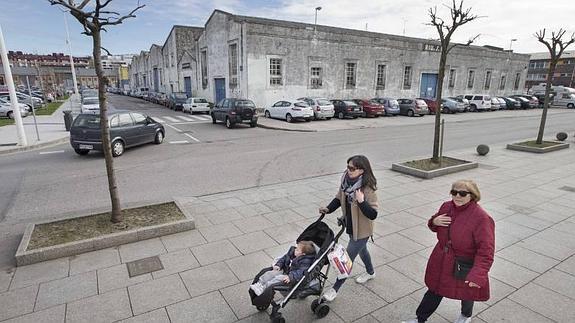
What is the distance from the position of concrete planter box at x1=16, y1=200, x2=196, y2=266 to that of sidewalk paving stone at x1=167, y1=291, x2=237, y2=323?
1.85 metres

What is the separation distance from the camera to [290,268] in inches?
132

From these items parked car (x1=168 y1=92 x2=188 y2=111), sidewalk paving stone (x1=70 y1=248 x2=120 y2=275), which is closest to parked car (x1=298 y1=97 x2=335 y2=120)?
parked car (x1=168 y1=92 x2=188 y2=111)

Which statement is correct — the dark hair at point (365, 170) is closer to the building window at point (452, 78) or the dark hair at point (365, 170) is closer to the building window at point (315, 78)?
the building window at point (315, 78)

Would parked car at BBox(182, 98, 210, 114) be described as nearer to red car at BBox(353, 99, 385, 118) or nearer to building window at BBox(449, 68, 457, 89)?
red car at BBox(353, 99, 385, 118)

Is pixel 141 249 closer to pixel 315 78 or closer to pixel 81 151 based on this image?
pixel 81 151

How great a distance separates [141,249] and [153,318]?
1.65 meters

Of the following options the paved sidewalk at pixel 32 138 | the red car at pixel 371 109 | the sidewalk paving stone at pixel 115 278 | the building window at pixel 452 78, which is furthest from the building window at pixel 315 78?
the sidewalk paving stone at pixel 115 278

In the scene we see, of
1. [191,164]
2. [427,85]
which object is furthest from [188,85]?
[191,164]

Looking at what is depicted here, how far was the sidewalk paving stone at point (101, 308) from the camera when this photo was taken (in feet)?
11.3

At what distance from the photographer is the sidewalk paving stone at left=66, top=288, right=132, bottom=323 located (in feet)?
11.3

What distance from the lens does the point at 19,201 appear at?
23.3 ft

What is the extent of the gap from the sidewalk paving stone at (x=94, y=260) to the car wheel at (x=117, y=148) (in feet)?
24.6

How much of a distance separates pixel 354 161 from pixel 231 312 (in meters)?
2.08

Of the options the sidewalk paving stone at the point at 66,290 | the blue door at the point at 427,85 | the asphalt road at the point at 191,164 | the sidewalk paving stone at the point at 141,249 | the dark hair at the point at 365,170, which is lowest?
the asphalt road at the point at 191,164
